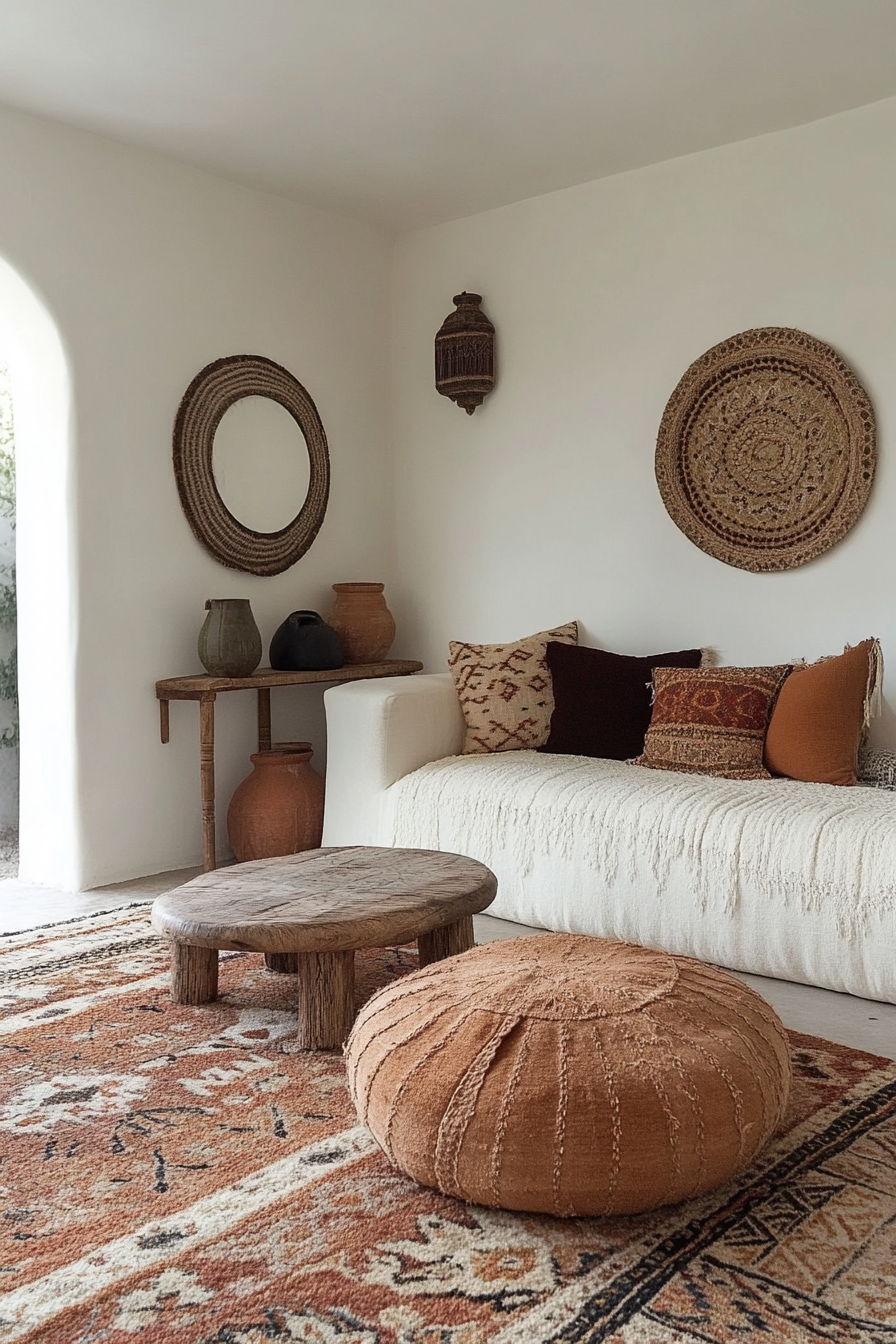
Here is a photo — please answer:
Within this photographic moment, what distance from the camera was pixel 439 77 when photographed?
3.30 meters

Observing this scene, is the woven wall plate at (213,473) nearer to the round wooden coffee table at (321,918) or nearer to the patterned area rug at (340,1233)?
the round wooden coffee table at (321,918)

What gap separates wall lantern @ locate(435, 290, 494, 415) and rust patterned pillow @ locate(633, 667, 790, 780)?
1.54m

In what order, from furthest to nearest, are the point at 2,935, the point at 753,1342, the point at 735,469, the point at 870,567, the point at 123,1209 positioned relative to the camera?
the point at 735,469
the point at 870,567
the point at 2,935
the point at 123,1209
the point at 753,1342

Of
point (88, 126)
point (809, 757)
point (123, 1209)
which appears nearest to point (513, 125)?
point (88, 126)

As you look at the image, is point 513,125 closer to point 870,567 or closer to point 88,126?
point 88,126

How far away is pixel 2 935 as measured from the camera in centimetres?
317

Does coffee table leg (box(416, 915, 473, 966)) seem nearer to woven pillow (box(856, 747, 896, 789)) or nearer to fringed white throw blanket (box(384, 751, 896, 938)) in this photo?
fringed white throw blanket (box(384, 751, 896, 938))


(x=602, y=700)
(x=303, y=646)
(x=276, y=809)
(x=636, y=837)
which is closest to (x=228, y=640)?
(x=303, y=646)

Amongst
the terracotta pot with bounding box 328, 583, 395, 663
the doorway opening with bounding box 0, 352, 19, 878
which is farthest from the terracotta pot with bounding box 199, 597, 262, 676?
the doorway opening with bounding box 0, 352, 19, 878

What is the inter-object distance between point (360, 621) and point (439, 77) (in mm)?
1911

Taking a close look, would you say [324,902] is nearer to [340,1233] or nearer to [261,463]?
Answer: [340,1233]

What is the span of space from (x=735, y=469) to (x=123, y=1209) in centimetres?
295

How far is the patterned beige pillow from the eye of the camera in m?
3.84

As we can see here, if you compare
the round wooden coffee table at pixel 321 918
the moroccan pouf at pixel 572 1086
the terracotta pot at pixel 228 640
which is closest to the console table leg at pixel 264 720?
the terracotta pot at pixel 228 640
